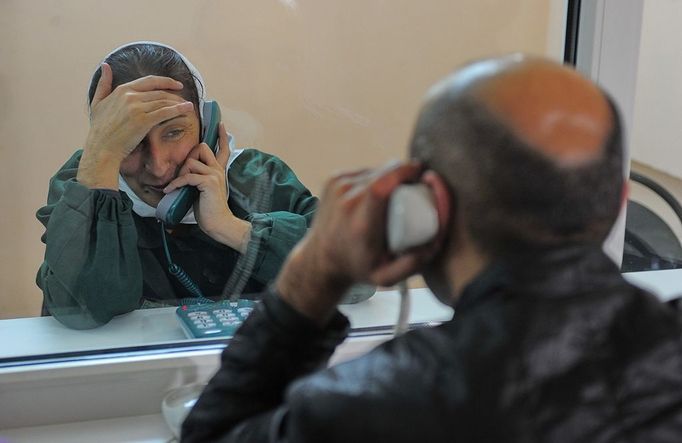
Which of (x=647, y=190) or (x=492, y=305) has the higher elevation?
(x=492, y=305)

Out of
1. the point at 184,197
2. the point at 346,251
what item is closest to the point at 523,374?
the point at 346,251

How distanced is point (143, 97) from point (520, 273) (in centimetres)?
75

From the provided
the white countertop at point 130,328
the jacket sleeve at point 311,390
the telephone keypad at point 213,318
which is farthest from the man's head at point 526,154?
the telephone keypad at point 213,318

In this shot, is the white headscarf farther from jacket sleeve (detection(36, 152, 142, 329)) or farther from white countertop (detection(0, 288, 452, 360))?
white countertop (detection(0, 288, 452, 360))

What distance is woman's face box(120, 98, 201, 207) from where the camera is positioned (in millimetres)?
1062

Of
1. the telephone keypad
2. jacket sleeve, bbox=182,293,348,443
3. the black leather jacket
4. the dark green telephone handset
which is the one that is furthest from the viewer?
the dark green telephone handset

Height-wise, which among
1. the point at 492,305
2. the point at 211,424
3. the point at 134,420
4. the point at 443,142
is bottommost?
the point at 134,420

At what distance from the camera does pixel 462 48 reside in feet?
4.03

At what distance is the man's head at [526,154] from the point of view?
462mm

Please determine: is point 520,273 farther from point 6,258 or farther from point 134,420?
Answer: point 6,258

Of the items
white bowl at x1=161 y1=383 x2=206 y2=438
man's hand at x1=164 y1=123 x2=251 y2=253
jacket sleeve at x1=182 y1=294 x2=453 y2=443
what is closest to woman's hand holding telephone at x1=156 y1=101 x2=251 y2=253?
man's hand at x1=164 y1=123 x2=251 y2=253

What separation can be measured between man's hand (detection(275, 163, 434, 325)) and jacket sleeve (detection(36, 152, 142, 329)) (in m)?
0.55

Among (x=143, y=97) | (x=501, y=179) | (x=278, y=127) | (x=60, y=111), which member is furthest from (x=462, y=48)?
(x=501, y=179)

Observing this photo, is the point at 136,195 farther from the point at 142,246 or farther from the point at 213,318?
the point at 213,318
